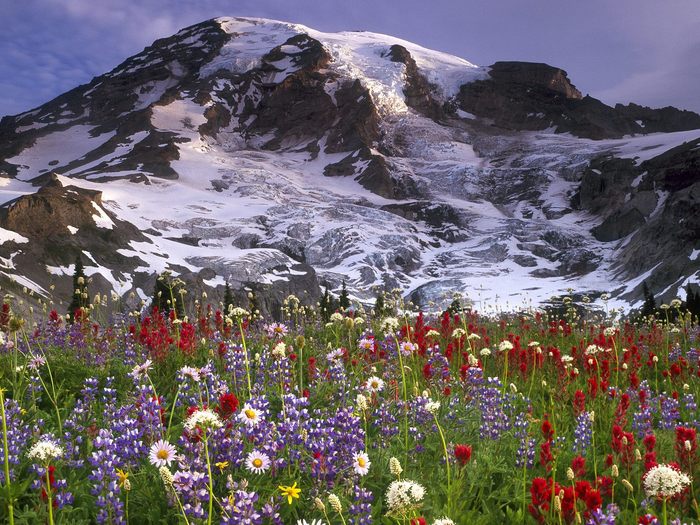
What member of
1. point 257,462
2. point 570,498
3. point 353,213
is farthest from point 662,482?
point 353,213

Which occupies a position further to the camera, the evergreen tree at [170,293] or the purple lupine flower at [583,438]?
the evergreen tree at [170,293]

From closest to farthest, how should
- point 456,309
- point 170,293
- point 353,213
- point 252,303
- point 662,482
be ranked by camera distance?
point 662,482, point 170,293, point 252,303, point 456,309, point 353,213

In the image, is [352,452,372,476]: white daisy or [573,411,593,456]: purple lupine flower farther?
[573,411,593,456]: purple lupine flower

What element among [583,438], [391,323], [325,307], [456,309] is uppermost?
[391,323]

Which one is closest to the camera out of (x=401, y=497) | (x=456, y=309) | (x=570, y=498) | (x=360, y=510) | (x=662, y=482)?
(x=401, y=497)

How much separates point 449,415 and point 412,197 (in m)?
167

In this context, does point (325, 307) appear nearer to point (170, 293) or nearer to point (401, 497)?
point (170, 293)

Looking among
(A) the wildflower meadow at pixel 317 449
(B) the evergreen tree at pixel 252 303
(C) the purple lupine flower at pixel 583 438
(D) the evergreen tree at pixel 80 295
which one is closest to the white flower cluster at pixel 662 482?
(A) the wildflower meadow at pixel 317 449

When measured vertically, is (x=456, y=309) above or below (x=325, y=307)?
above

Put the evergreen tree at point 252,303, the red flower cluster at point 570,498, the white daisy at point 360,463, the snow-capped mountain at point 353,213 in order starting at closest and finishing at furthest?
the red flower cluster at point 570,498 → the white daisy at point 360,463 → the evergreen tree at point 252,303 → the snow-capped mountain at point 353,213

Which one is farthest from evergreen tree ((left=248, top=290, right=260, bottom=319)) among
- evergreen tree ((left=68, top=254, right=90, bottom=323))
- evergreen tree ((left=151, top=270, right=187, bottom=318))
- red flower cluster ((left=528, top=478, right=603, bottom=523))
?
red flower cluster ((left=528, top=478, right=603, bottom=523))

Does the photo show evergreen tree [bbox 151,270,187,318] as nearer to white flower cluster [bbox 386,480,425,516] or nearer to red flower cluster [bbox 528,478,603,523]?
white flower cluster [bbox 386,480,425,516]

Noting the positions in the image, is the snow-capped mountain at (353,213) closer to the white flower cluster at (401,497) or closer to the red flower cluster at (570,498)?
the red flower cluster at (570,498)

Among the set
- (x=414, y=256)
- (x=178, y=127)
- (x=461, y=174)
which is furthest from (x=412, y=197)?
(x=178, y=127)
